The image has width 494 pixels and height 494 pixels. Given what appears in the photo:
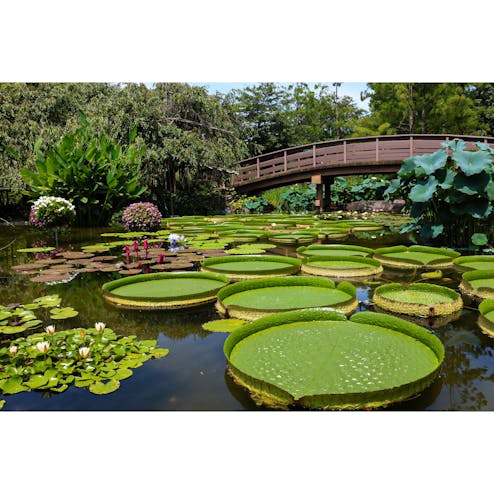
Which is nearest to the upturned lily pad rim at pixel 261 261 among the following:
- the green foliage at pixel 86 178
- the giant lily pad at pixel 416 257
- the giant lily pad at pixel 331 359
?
the giant lily pad at pixel 416 257

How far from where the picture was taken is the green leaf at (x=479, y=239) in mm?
5852

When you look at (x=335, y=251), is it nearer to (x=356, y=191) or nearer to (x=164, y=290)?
(x=164, y=290)

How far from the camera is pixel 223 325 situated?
3.14 m

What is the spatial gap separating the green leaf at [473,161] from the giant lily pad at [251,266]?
278cm

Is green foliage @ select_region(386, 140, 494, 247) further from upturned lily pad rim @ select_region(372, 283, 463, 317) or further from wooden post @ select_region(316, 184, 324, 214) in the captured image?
wooden post @ select_region(316, 184, 324, 214)

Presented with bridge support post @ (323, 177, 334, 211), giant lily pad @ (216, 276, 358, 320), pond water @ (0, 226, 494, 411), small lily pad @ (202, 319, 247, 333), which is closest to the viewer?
pond water @ (0, 226, 494, 411)

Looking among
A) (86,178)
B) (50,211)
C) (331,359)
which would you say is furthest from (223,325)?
(86,178)

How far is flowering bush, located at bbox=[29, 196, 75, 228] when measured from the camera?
8711 mm

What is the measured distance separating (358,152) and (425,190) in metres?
11.5

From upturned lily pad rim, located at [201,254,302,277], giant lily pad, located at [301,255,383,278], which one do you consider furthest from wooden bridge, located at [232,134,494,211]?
upturned lily pad rim, located at [201,254,302,277]

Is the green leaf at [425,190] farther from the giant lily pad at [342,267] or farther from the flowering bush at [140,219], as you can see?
the flowering bush at [140,219]

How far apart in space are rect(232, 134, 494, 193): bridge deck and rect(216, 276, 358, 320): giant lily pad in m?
13.6

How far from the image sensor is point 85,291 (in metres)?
4.26

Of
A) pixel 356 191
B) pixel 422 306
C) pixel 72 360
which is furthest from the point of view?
pixel 356 191
